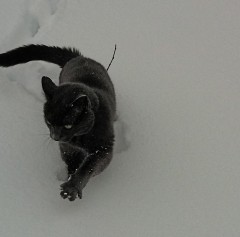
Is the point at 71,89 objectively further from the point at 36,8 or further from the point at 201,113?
the point at 36,8

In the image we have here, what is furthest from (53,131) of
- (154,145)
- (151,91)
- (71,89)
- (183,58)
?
(183,58)

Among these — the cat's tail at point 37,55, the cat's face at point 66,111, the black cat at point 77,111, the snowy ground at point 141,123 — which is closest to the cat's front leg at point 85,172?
the black cat at point 77,111

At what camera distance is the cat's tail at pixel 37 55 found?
3535mm

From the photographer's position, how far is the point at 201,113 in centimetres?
350

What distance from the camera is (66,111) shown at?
2.52 meters

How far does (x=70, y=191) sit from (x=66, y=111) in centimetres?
50

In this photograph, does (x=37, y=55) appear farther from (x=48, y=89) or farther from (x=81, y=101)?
(x=81, y=101)

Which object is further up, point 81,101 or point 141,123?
point 81,101

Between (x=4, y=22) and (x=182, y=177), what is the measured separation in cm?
207

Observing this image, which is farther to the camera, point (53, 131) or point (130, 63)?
point (130, 63)

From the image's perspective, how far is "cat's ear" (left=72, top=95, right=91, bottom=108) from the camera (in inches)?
98.8

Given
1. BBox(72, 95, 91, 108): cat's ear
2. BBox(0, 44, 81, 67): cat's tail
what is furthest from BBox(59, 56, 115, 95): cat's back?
BBox(72, 95, 91, 108): cat's ear

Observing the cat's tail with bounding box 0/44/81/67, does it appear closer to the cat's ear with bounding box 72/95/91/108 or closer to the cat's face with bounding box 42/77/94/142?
the cat's face with bounding box 42/77/94/142

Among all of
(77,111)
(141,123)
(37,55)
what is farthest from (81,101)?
(37,55)
